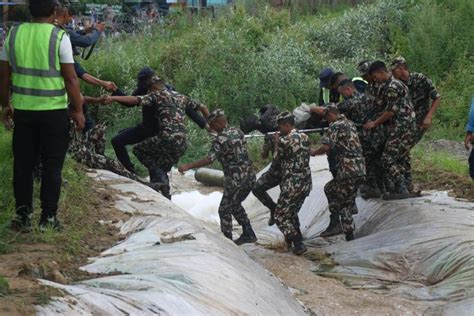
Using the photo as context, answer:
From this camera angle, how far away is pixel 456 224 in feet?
24.8

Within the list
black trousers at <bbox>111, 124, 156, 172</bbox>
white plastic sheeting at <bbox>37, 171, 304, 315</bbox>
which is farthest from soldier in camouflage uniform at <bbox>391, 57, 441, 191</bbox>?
white plastic sheeting at <bbox>37, 171, 304, 315</bbox>

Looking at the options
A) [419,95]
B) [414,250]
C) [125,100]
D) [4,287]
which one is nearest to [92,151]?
[125,100]

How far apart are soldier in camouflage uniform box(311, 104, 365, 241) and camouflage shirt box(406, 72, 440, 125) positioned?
1.02 m

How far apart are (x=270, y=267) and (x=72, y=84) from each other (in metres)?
3.25

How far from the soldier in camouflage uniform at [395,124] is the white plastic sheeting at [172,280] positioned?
3.04 meters

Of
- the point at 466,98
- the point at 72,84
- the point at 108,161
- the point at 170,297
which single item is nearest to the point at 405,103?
the point at 108,161

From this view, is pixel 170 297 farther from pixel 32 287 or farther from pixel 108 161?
pixel 108 161

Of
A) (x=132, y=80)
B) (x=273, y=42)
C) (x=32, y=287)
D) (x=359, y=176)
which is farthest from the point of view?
(x=273, y=42)

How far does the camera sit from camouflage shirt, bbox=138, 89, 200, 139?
28.6ft

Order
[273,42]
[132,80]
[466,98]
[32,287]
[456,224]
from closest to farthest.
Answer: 1. [32,287]
2. [456,224]
3. [466,98]
4. [132,80]
5. [273,42]

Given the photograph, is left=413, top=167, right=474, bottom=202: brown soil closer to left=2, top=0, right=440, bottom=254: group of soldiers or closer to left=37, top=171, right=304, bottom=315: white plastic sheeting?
left=2, top=0, right=440, bottom=254: group of soldiers

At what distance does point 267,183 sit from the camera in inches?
344

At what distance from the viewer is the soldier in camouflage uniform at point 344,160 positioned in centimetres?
838

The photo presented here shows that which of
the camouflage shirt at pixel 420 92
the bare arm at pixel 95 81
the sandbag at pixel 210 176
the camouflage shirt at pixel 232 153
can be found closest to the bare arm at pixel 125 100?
the bare arm at pixel 95 81
